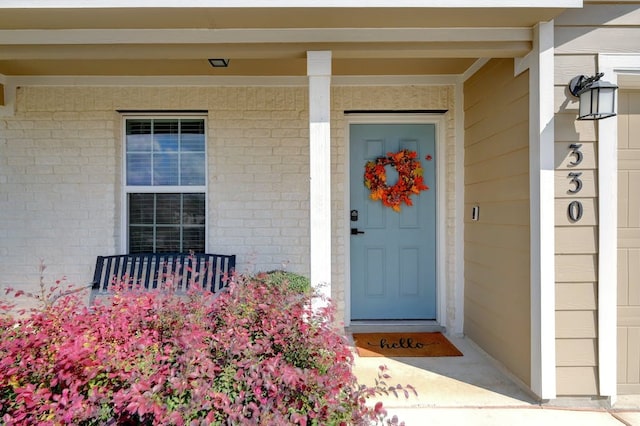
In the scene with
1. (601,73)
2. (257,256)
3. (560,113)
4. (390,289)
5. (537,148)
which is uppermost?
(601,73)

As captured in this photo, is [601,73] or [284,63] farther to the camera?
[284,63]

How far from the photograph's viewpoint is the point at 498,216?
321 centimetres

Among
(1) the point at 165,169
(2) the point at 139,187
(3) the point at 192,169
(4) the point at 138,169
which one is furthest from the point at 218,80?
(2) the point at 139,187

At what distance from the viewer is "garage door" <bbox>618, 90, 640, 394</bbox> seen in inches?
107

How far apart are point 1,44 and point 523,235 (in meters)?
3.58

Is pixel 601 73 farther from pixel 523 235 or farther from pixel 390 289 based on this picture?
pixel 390 289

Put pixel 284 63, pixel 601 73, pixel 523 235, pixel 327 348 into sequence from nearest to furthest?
pixel 327 348
pixel 601 73
pixel 523 235
pixel 284 63

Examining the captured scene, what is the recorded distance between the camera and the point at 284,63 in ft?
11.8

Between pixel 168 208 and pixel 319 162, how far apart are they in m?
1.94

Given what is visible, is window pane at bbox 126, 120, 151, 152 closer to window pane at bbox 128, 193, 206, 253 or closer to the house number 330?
window pane at bbox 128, 193, 206, 253

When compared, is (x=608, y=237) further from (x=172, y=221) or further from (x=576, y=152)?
(x=172, y=221)

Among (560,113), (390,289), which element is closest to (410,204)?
(390,289)

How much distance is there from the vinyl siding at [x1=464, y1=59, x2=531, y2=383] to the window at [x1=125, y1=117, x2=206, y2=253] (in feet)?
7.96

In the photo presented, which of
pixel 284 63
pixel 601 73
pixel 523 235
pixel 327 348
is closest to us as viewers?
pixel 327 348
